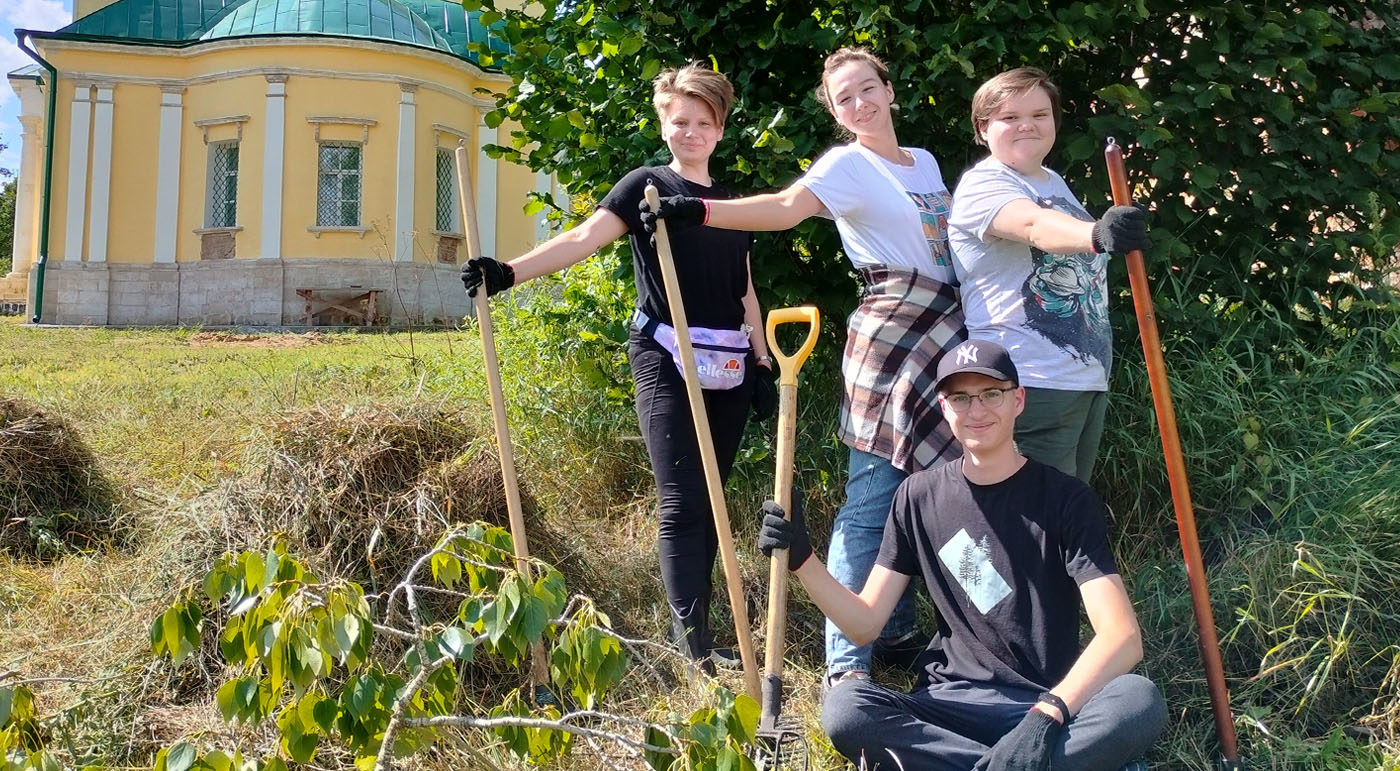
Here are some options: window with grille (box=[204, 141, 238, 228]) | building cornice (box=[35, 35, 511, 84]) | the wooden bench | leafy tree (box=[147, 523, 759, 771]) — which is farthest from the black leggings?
window with grille (box=[204, 141, 238, 228])

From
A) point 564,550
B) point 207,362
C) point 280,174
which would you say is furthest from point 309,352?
point 564,550

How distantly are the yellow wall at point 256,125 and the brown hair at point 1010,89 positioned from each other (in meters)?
16.5

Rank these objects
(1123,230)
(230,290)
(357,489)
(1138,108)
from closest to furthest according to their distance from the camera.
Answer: (1123,230)
(1138,108)
(357,489)
(230,290)

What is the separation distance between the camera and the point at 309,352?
38.8 ft

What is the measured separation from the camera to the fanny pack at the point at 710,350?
3.07 metres

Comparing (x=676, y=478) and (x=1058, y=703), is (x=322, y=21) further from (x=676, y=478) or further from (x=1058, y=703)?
(x=1058, y=703)

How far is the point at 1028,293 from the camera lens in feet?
8.77

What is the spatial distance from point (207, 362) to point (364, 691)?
32.8 ft

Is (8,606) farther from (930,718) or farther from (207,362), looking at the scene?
(207,362)

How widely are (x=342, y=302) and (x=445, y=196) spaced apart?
297 centimetres

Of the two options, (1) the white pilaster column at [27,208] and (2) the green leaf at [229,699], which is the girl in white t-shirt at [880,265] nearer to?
(2) the green leaf at [229,699]

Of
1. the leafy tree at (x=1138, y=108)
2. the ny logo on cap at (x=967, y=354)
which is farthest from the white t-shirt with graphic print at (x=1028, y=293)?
the leafy tree at (x=1138, y=108)

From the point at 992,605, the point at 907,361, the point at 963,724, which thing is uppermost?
the point at 907,361

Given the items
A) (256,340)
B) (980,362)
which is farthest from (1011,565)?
(256,340)
